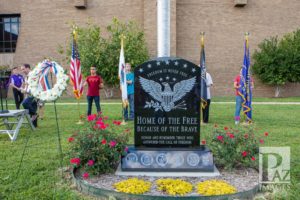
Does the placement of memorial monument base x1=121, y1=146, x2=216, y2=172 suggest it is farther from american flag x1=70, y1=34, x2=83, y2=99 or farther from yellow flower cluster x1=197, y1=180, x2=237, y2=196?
american flag x1=70, y1=34, x2=83, y2=99

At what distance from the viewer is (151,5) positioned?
82.6ft

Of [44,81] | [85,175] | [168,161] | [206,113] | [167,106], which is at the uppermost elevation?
[44,81]

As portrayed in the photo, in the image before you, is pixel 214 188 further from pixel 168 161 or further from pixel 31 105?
pixel 31 105

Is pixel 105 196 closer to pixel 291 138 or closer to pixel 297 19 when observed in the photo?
pixel 291 138

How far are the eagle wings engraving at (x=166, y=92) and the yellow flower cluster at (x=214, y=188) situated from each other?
1414 millimetres

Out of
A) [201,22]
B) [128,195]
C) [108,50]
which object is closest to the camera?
[128,195]

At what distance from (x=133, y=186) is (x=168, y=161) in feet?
3.35

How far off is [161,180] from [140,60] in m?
19.1

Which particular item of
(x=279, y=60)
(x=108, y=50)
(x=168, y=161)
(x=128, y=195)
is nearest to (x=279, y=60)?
(x=279, y=60)

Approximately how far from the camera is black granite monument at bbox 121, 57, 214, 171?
5.42m

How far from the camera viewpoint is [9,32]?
30312mm

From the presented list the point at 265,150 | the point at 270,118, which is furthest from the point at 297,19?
the point at 265,150

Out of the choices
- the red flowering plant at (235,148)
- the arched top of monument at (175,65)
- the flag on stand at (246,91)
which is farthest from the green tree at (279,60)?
the arched top of monument at (175,65)

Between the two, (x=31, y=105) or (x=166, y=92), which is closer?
(x=166, y=92)
